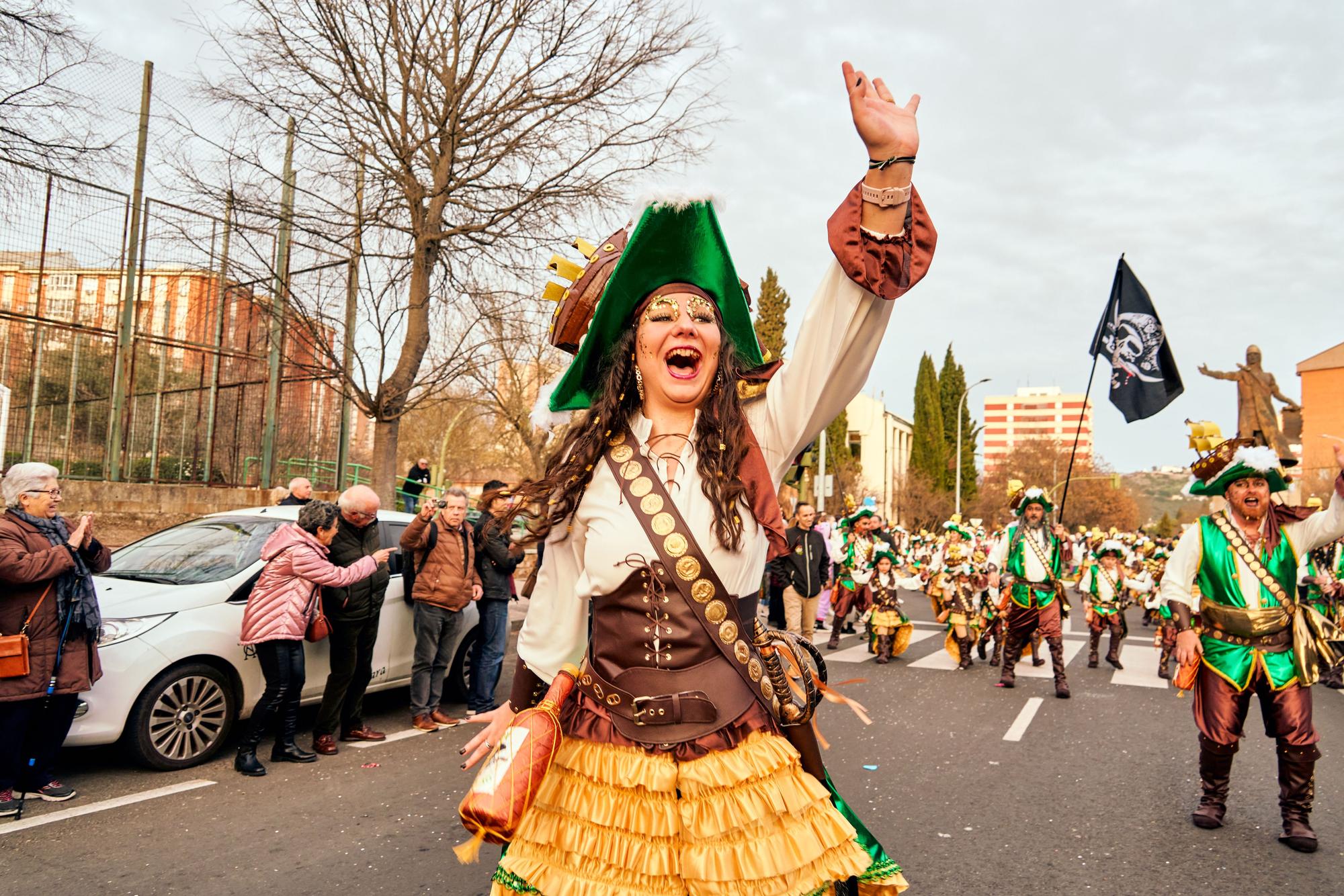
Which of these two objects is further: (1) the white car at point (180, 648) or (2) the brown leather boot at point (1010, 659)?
(2) the brown leather boot at point (1010, 659)

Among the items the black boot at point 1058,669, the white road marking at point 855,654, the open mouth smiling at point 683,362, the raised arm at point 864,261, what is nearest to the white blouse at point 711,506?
the raised arm at point 864,261

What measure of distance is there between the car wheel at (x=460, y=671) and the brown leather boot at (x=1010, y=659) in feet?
17.8

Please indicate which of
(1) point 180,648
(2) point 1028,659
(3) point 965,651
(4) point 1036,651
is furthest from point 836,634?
(1) point 180,648

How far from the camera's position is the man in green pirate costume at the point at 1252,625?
5086mm

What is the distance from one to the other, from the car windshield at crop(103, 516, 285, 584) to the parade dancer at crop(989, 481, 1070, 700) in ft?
23.3

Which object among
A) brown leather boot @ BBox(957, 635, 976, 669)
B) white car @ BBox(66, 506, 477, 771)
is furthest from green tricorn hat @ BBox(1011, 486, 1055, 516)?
→ white car @ BBox(66, 506, 477, 771)

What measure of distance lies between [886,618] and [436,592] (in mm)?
6269

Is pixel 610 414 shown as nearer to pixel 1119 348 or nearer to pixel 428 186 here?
pixel 1119 348

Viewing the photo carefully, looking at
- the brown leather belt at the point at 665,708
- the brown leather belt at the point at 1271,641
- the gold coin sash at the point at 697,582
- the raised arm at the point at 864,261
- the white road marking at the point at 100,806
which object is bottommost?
the white road marking at the point at 100,806

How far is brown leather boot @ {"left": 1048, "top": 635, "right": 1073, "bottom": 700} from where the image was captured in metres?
9.41

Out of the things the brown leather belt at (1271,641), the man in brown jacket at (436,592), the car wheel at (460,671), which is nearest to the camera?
the brown leather belt at (1271,641)

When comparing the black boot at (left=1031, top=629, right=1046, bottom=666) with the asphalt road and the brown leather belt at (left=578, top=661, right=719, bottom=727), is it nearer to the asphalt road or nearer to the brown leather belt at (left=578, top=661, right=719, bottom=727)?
the asphalt road

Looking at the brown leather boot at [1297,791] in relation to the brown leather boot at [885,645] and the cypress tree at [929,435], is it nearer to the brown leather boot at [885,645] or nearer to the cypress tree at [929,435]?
the brown leather boot at [885,645]

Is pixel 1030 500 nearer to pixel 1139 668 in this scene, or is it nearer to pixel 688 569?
pixel 1139 668
